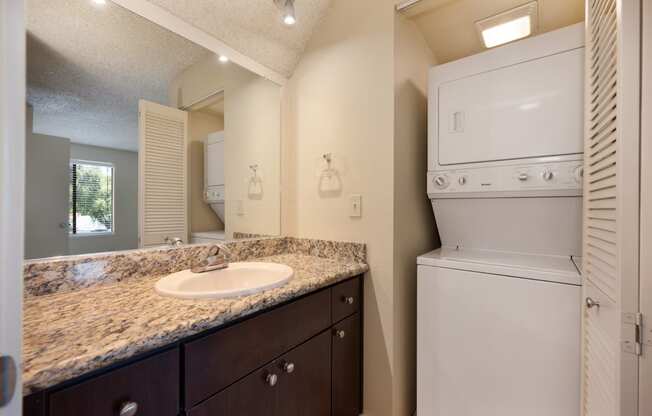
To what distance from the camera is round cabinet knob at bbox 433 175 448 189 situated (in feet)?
5.19

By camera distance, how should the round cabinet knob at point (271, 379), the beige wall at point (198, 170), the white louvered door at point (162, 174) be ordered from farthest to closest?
1. the beige wall at point (198, 170)
2. the white louvered door at point (162, 174)
3. the round cabinet knob at point (271, 379)

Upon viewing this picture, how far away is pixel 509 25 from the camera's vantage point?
1.70 meters

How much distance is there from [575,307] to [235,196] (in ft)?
5.76

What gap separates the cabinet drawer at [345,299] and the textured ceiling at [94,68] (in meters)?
1.17

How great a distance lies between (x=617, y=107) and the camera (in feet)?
2.47

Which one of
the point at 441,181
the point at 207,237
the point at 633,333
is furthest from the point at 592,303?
the point at 207,237

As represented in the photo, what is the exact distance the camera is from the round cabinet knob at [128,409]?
69cm

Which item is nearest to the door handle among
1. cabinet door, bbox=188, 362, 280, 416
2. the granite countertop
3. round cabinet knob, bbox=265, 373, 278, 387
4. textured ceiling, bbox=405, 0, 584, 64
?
the granite countertop

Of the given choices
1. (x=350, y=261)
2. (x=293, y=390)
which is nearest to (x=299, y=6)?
(x=350, y=261)

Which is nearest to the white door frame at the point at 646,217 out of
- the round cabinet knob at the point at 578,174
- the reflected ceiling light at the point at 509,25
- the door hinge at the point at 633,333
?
the door hinge at the point at 633,333

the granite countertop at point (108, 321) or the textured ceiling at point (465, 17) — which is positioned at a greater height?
the textured ceiling at point (465, 17)

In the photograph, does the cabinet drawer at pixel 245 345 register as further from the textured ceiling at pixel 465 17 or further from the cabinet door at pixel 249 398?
the textured ceiling at pixel 465 17

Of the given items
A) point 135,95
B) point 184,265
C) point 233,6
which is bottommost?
point 184,265

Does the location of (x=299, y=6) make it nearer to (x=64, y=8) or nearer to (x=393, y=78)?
(x=393, y=78)
